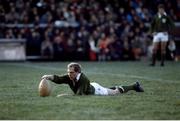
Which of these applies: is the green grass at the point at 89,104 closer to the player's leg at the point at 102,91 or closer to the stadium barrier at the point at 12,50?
the player's leg at the point at 102,91

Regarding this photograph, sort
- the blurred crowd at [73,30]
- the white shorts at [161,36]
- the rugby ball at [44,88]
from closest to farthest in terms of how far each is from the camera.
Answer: the rugby ball at [44,88] < the white shorts at [161,36] < the blurred crowd at [73,30]

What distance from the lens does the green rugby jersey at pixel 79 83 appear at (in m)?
11.5

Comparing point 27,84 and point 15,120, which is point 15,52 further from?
point 15,120

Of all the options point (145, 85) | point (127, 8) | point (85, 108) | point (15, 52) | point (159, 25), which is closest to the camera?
point (85, 108)

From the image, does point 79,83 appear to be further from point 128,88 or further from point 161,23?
point 161,23

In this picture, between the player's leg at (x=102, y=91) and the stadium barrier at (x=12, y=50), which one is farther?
the stadium barrier at (x=12, y=50)

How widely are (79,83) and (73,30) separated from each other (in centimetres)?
1722

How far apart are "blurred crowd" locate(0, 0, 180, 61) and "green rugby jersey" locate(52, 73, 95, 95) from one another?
622 inches

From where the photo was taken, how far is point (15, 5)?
2830 centimetres

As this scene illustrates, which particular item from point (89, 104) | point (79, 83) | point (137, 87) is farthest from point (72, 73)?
point (137, 87)

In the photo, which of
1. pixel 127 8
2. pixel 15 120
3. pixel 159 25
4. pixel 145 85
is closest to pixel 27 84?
pixel 145 85

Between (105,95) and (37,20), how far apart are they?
16341 millimetres

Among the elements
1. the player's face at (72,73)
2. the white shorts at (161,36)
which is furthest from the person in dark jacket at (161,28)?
the player's face at (72,73)

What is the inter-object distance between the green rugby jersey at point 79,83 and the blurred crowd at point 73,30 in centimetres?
1581
